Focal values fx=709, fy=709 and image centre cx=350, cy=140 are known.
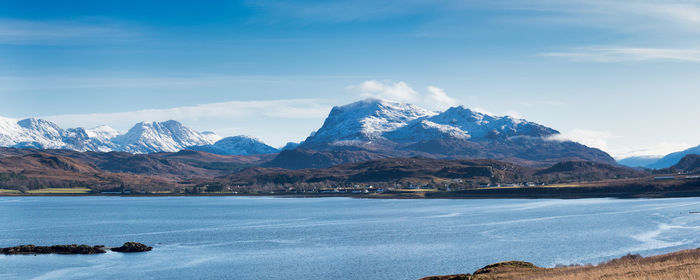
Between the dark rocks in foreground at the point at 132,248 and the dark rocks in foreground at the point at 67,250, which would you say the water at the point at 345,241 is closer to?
the dark rocks in foreground at the point at 132,248

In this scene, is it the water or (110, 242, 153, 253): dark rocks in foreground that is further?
(110, 242, 153, 253): dark rocks in foreground

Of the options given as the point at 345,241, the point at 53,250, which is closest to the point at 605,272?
the point at 345,241

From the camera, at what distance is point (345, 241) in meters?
116

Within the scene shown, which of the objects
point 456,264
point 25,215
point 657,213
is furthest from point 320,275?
point 25,215

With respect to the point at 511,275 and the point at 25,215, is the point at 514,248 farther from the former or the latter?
the point at 25,215

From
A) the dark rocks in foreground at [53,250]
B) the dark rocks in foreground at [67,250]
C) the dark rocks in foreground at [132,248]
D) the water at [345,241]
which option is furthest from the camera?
the dark rocks in foreground at [132,248]

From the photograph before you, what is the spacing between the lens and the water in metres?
84.2

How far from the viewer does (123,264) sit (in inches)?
3541

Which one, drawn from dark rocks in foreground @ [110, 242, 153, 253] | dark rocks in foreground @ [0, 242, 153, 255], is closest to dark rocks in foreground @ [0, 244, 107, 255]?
dark rocks in foreground @ [0, 242, 153, 255]

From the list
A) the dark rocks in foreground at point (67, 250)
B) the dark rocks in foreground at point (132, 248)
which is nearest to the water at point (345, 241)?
the dark rocks in foreground at point (132, 248)

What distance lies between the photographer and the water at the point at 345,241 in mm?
84188

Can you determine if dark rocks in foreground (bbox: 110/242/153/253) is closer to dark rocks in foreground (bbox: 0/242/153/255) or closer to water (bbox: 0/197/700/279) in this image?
dark rocks in foreground (bbox: 0/242/153/255)

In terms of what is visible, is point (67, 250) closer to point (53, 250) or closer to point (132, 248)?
point (53, 250)

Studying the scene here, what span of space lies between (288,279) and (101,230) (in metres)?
78.9
